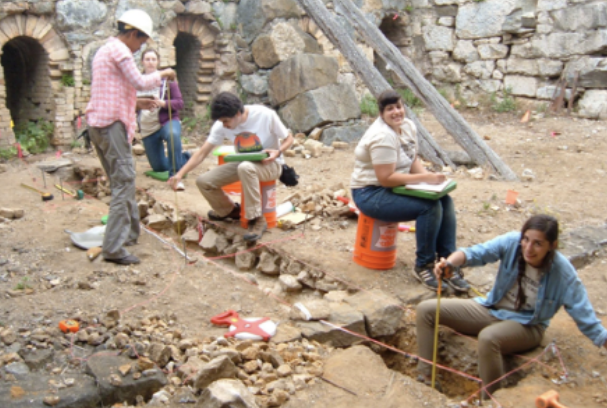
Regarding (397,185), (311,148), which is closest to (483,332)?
(397,185)

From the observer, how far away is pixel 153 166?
279 inches

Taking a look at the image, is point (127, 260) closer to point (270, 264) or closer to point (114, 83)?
point (270, 264)

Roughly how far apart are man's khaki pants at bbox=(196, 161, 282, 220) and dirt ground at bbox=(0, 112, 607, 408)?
35 centimetres

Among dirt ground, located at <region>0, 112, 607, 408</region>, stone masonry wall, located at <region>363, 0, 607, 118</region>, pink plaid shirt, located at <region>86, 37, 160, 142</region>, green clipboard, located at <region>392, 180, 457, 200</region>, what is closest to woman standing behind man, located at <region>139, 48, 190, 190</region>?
dirt ground, located at <region>0, 112, 607, 408</region>

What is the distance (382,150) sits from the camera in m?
4.06

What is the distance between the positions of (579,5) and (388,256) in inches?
297

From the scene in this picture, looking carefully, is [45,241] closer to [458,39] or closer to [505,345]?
[505,345]

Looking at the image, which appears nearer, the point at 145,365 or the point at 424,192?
the point at 145,365

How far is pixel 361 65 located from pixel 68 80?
4.21 metres

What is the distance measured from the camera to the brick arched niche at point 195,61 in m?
9.75

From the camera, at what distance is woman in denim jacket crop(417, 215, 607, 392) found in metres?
3.12

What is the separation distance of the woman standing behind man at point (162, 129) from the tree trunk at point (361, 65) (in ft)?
9.82

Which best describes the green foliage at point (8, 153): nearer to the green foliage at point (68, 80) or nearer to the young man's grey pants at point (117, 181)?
the green foliage at point (68, 80)

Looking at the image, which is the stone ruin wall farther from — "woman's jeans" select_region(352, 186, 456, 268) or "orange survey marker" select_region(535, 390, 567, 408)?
"orange survey marker" select_region(535, 390, 567, 408)
